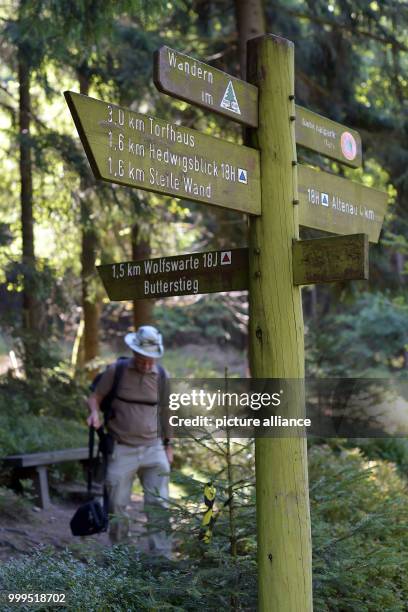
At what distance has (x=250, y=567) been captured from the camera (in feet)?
15.6

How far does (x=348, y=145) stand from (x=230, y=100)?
4.05 ft

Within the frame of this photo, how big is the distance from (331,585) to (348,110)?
10.1 metres

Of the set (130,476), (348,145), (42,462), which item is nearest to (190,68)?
(348,145)

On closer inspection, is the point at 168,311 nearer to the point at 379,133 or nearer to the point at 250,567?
the point at 379,133

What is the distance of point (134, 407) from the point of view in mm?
7020

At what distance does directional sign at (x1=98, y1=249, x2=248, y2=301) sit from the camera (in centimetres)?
434

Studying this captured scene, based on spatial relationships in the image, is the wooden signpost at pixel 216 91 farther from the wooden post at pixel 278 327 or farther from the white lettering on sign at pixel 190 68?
the wooden post at pixel 278 327

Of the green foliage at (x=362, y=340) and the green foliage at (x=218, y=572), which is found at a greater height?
the green foliage at (x=362, y=340)

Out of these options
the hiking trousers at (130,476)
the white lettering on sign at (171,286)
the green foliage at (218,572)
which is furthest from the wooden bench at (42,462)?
the white lettering on sign at (171,286)

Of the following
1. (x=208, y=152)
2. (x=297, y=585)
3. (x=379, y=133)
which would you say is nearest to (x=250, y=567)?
(x=297, y=585)

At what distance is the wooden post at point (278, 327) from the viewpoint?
13.3ft

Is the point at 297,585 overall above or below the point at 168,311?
below

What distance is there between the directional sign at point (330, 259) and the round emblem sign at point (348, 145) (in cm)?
120

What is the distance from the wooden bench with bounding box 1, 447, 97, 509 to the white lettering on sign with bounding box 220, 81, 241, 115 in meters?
5.40
